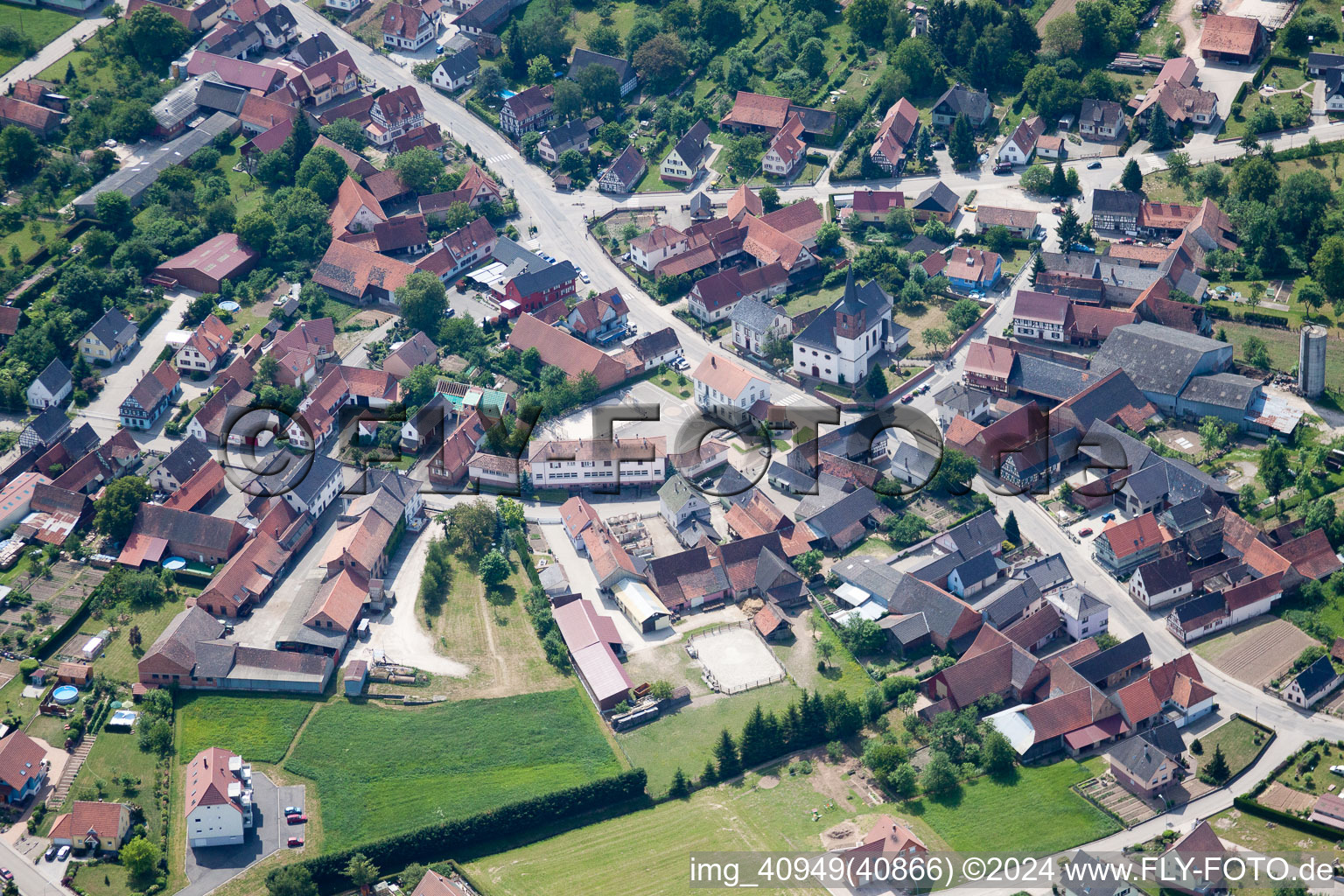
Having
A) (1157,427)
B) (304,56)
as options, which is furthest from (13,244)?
(1157,427)

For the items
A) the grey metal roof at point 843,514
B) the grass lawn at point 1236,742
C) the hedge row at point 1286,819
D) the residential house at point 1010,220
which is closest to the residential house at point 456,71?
the residential house at point 1010,220

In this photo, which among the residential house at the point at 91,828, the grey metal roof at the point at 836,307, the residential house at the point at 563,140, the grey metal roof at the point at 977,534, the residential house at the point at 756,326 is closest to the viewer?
the residential house at the point at 91,828

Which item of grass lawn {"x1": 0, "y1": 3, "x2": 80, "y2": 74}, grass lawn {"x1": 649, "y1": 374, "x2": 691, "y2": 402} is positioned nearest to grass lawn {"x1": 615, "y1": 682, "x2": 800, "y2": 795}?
grass lawn {"x1": 649, "y1": 374, "x2": 691, "y2": 402}

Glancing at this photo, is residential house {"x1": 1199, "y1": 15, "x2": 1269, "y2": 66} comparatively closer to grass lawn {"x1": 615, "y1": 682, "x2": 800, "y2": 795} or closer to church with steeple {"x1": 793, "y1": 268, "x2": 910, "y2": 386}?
church with steeple {"x1": 793, "y1": 268, "x2": 910, "y2": 386}

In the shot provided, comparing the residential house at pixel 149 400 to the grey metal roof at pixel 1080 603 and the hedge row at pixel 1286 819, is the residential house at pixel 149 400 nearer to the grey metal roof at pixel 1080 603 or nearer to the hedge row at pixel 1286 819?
the grey metal roof at pixel 1080 603

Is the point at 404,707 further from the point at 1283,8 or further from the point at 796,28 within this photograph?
the point at 1283,8

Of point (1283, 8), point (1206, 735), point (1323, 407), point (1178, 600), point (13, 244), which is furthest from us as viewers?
point (1283, 8)
